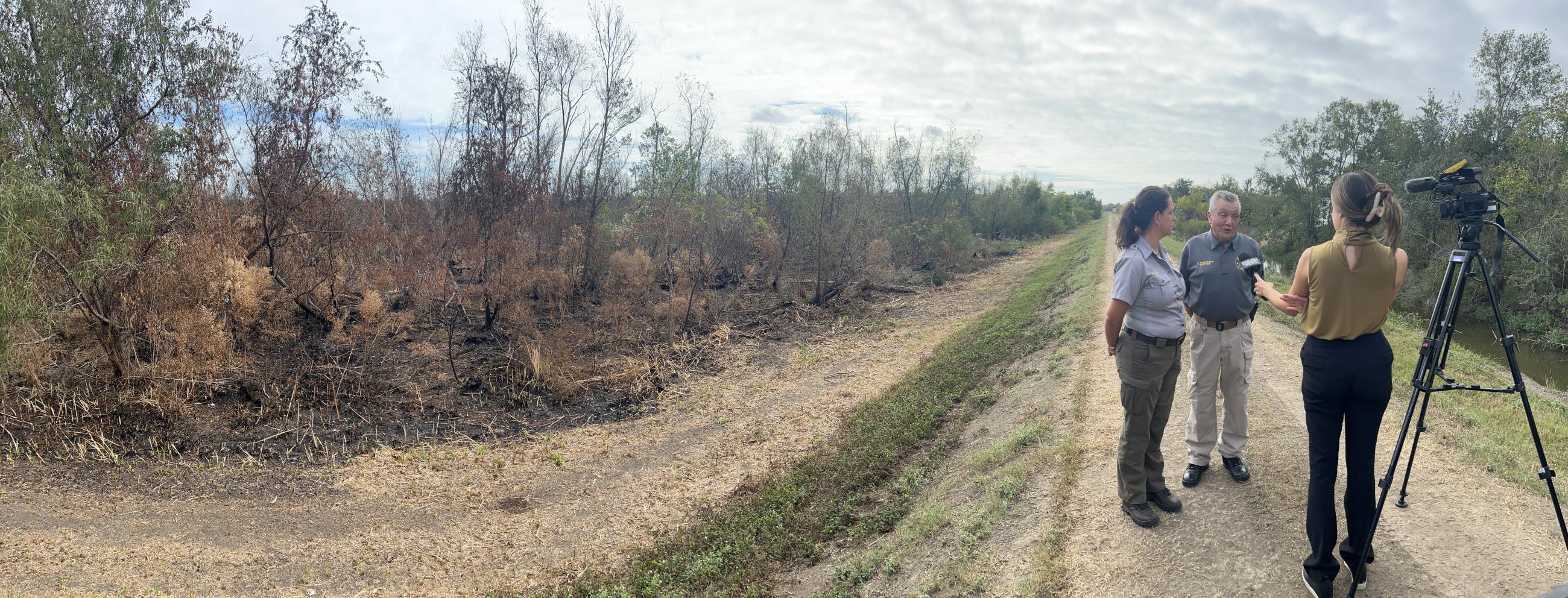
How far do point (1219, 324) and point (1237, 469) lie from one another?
1.04m

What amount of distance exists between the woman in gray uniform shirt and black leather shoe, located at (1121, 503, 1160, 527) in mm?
411

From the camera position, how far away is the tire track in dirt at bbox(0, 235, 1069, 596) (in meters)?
6.08

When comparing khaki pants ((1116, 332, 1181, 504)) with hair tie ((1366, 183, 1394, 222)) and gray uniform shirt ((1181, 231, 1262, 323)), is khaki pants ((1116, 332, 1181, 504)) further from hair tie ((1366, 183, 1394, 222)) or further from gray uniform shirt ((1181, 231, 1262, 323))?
hair tie ((1366, 183, 1394, 222))

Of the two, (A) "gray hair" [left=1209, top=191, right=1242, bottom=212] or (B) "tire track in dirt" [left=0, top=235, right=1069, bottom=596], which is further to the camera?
(B) "tire track in dirt" [left=0, top=235, right=1069, bottom=596]

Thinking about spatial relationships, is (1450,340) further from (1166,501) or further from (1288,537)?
(1166,501)

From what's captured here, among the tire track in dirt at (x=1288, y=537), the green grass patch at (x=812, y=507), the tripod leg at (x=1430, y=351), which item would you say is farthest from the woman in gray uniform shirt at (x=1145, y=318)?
the green grass patch at (x=812, y=507)

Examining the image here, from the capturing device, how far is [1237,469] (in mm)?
4633

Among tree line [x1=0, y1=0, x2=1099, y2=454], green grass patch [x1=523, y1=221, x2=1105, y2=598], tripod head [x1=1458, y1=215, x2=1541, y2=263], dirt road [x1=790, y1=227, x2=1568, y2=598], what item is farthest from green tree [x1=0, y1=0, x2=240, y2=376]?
tripod head [x1=1458, y1=215, x2=1541, y2=263]

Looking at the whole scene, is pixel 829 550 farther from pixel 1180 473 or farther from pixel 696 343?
pixel 696 343

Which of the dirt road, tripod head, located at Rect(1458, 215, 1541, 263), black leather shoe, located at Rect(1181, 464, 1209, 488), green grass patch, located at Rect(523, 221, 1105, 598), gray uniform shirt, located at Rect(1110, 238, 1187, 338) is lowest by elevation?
green grass patch, located at Rect(523, 221, 1105, 598)

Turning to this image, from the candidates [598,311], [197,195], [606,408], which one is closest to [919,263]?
[598,311]

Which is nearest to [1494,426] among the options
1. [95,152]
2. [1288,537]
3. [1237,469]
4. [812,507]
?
[1237,469]

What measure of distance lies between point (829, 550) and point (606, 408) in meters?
6.57

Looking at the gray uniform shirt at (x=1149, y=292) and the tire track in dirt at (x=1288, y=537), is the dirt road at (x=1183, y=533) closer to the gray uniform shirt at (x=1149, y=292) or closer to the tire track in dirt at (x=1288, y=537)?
the tire track in dirt at (x=1288, y=537)
